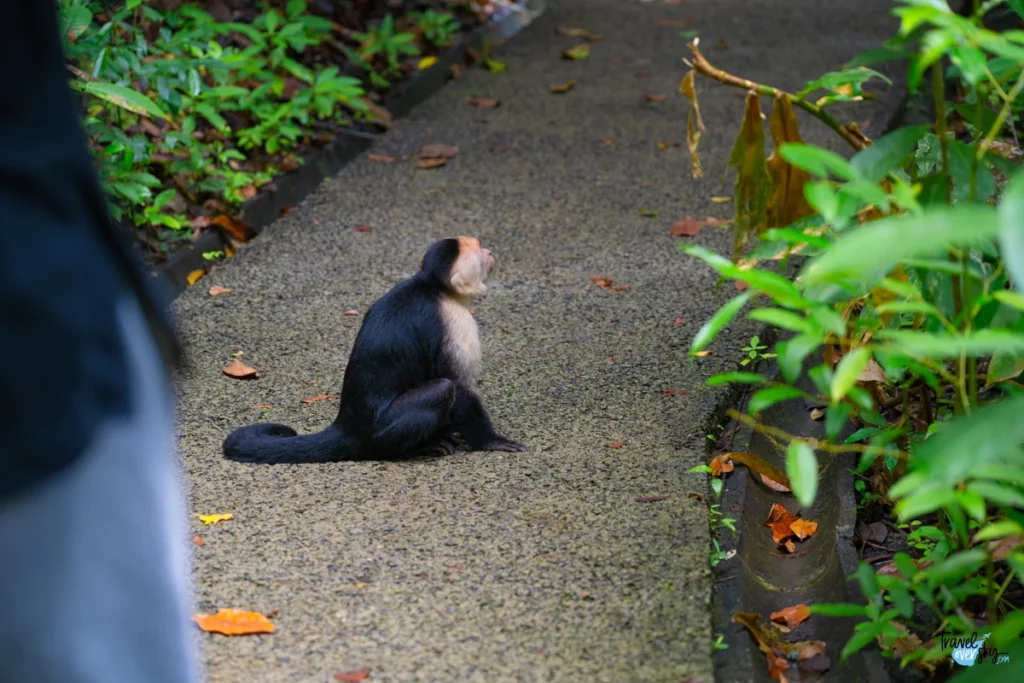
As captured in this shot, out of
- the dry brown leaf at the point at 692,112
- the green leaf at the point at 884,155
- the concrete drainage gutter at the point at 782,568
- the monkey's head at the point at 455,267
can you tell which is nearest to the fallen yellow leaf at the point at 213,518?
the monkey's head at the point at 455,267

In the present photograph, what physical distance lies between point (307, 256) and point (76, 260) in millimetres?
4217

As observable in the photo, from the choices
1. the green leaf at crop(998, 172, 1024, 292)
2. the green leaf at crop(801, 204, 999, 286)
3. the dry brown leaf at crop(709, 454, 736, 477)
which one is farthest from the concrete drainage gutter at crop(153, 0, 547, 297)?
the green leaf at crop(998, 172, 1024, 292)

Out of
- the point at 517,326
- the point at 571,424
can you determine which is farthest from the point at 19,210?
the point at 517,326

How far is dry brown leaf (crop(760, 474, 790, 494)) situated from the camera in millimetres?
3786

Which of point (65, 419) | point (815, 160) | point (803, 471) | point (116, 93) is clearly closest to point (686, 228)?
point (116, 93)

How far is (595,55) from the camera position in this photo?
→ 9102mm

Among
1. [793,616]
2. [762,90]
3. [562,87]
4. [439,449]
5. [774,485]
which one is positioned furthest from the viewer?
[562,87]

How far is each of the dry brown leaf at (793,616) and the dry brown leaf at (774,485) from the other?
0.66 meters

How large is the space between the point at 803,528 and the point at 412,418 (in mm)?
1347

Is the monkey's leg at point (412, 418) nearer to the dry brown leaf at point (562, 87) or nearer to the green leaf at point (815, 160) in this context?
the green leaf at point (815, 160)

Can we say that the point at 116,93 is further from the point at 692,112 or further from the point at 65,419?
the point at 65,419

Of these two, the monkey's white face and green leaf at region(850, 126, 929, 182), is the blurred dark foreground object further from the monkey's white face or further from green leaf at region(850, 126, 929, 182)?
the monkey's white face

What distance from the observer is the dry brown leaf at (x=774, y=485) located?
379cm

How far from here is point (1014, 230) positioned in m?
1.50
